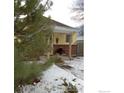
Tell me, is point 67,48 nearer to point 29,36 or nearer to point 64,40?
point 64,40

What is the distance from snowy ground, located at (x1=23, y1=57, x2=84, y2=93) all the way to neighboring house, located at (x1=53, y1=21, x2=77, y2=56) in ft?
0.28

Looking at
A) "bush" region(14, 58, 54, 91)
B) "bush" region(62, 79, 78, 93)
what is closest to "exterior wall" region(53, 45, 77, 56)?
"bush" region(14, 58, 54, 91)

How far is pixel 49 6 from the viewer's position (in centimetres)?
211

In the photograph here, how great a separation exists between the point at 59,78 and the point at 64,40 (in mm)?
299

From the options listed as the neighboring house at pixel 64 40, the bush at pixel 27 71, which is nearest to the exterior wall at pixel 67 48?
the neighboring house at pixel 64 40

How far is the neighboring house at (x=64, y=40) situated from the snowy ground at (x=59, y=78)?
0.08 meters

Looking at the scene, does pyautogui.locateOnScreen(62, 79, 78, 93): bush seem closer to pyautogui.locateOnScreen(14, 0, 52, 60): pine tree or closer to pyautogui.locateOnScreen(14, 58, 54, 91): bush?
pyautogui.locateOnScreen(14, 58, 54, 91): bush

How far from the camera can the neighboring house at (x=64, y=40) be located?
2.12m

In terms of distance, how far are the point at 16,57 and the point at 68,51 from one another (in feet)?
1.33

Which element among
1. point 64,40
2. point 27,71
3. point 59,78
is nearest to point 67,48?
point 64,40

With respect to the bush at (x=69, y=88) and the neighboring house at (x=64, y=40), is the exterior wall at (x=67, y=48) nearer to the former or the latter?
the neighboring house at (x=64, y=40)

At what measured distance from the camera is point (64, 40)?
6.98 ft

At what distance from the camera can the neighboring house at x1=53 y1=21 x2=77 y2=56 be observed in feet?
6.96
